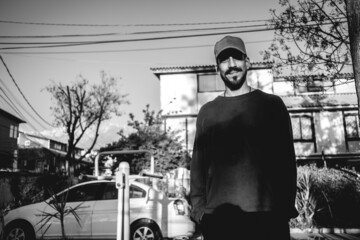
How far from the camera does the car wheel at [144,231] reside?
6.69 m

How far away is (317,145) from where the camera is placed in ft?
70.0

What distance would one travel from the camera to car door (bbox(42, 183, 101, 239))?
23.0 feet

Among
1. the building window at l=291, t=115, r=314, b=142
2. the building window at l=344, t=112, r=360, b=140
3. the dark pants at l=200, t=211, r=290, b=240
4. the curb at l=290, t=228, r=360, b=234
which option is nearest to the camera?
the dark pants at l=200, t=211, r=290, b=240

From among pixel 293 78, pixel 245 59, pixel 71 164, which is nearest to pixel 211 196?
pixel 245 59

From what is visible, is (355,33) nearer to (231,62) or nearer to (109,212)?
(231,62)

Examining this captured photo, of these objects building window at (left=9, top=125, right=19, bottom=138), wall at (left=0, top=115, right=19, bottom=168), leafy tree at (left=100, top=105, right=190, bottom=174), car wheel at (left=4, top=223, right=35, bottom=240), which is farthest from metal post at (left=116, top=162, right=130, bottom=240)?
building window at (left=9, top=125, right=19, bottom=138)

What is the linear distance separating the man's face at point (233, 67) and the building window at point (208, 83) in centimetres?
2038

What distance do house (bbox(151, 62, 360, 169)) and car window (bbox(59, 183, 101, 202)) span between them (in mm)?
13379

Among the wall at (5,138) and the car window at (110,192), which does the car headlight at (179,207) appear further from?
the wall at (5,138)

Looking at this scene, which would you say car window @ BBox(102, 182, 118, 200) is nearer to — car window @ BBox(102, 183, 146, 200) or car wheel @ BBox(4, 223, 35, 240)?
car window @ BBox(102, 183, 146, 200)

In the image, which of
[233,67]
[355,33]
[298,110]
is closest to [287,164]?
[233,67]

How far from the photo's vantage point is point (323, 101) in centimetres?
2141

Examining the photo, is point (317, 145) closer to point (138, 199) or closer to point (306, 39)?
point (306, 39)

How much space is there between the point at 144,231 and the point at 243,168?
585 centimetres
